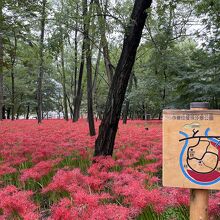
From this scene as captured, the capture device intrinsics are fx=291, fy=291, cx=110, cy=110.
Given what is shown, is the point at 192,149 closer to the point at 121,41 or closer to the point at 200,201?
the point at 200,201

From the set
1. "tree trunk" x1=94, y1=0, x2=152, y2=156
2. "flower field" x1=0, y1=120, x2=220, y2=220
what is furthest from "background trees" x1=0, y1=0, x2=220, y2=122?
"flower field" x1=0, y1=120, x2=220, y2=220

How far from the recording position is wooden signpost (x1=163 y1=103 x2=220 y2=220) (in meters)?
2.36

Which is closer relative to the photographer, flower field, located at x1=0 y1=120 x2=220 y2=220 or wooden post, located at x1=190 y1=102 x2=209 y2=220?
wooden post, located at x1=190 y1=102 x2=209 y2=220

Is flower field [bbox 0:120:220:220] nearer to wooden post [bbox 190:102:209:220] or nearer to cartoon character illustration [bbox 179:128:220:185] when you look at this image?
wooden post [bbox 190:102:209:220]

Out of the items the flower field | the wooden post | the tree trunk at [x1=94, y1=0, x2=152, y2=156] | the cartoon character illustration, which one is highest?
the tree trunk at [x1=94, y1=0, x2=152, y2=156]

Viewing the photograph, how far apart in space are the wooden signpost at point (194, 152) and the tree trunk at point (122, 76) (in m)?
2.80

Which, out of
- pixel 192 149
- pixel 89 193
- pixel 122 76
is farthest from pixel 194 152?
pixel 122 76

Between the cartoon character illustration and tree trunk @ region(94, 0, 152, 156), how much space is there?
2954 mm

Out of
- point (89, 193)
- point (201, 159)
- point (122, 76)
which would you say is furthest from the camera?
point (122, 76)

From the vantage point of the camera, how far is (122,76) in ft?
17.2

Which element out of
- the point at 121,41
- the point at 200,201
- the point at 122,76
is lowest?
the point at 200,201

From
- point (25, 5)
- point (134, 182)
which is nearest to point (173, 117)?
point (134, 182)

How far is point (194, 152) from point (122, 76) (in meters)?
3.04

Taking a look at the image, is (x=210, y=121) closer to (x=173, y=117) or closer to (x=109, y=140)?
(x=173, y=117)
